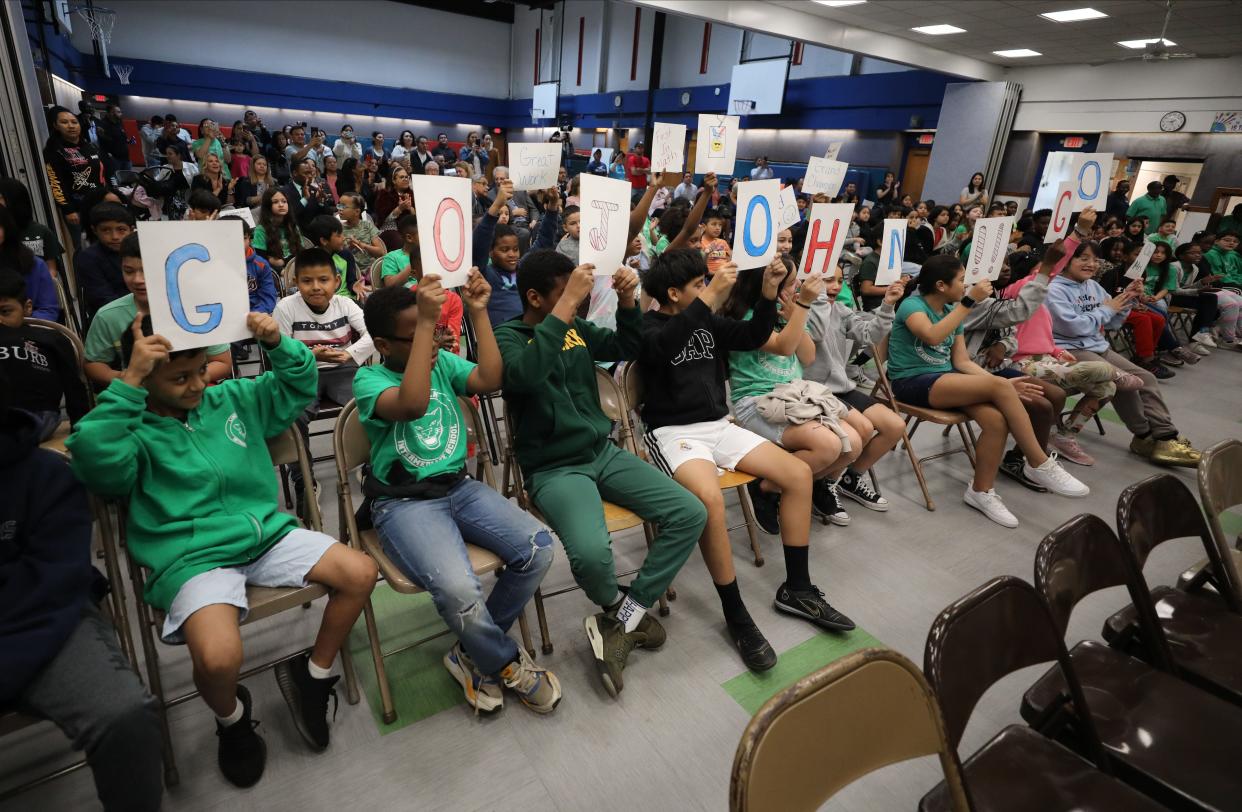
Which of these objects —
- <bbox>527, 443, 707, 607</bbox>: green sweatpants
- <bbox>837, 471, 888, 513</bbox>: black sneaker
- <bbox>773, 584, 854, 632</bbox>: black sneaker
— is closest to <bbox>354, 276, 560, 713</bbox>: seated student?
<bbox>527, 443, 707, 607</bbox>: green sweatpants

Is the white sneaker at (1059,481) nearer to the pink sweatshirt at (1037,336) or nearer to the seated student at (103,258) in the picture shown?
the pink sweatshirt at (1037,336)

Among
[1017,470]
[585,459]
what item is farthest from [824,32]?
[585,459]

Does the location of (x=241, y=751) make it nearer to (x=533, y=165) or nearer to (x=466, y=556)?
(x=466, y=556)

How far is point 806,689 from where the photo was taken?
100 cm

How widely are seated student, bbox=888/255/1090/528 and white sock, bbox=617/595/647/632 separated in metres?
2.31

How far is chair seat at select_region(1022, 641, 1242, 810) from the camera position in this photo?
1339mm

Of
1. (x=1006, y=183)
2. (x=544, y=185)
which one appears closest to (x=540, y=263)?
(x=544, y=185)

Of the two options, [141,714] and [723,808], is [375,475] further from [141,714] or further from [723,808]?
[723,808]

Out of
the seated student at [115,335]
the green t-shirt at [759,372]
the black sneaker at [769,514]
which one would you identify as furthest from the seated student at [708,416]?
the seated student at [115,335]

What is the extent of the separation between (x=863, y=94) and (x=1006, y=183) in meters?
3.46

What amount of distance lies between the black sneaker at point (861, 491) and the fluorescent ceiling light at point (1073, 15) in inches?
297

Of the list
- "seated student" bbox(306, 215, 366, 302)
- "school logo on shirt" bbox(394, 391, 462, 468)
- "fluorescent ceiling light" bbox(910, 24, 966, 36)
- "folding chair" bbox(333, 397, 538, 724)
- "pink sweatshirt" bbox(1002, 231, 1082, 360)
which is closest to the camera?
"folding chair" bbox(333, 397, 538, 724)

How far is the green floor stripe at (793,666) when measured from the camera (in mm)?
2180

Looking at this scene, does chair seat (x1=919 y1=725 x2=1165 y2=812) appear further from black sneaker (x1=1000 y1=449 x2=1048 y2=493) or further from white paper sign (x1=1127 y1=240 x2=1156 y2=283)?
white paper sign (x1=1127 y1=240 x2=1156 y2=283)
